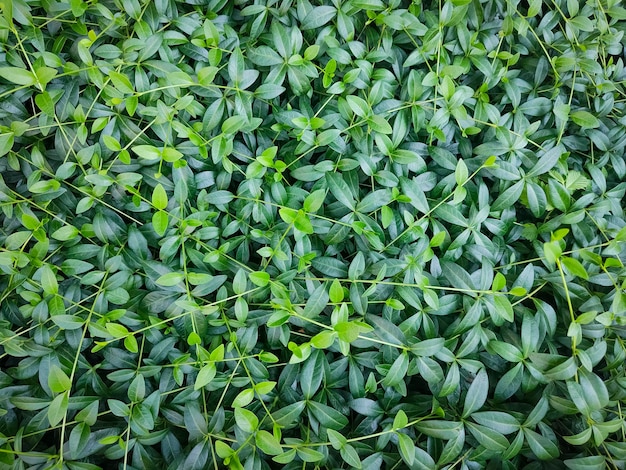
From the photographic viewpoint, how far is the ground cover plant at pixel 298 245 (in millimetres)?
1124

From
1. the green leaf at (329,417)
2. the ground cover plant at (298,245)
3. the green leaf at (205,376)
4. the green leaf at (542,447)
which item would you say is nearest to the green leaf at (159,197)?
the ground cover plant at (298,245)

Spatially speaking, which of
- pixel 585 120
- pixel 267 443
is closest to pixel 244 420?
pixel 267 443

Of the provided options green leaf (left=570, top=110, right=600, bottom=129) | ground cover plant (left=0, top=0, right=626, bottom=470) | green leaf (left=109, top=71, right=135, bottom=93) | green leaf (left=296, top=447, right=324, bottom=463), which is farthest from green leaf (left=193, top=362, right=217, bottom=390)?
green leaf (left=570, top=110, right=600, bottom=129)

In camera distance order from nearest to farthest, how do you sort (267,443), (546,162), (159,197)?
(267,443)
(159,197)
(546,162)

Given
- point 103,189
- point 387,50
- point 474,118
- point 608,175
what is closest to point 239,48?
point 387,50

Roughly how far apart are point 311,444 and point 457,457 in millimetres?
395

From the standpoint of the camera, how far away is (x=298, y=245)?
46.6 inches

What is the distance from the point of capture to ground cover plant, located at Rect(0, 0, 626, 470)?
3.69ft

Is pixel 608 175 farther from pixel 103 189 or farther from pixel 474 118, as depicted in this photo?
pixel 103 189

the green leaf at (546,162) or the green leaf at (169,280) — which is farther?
the green leaf at (546,162)

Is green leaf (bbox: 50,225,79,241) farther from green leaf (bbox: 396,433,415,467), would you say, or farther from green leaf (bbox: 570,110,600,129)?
green leaf (bbox: 570,110,600,129)

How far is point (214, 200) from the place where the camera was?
1.22m

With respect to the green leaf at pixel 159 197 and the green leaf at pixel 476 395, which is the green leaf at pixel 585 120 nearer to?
the green leaf at pixel 476 395

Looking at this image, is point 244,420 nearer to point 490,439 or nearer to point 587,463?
point 490,439
